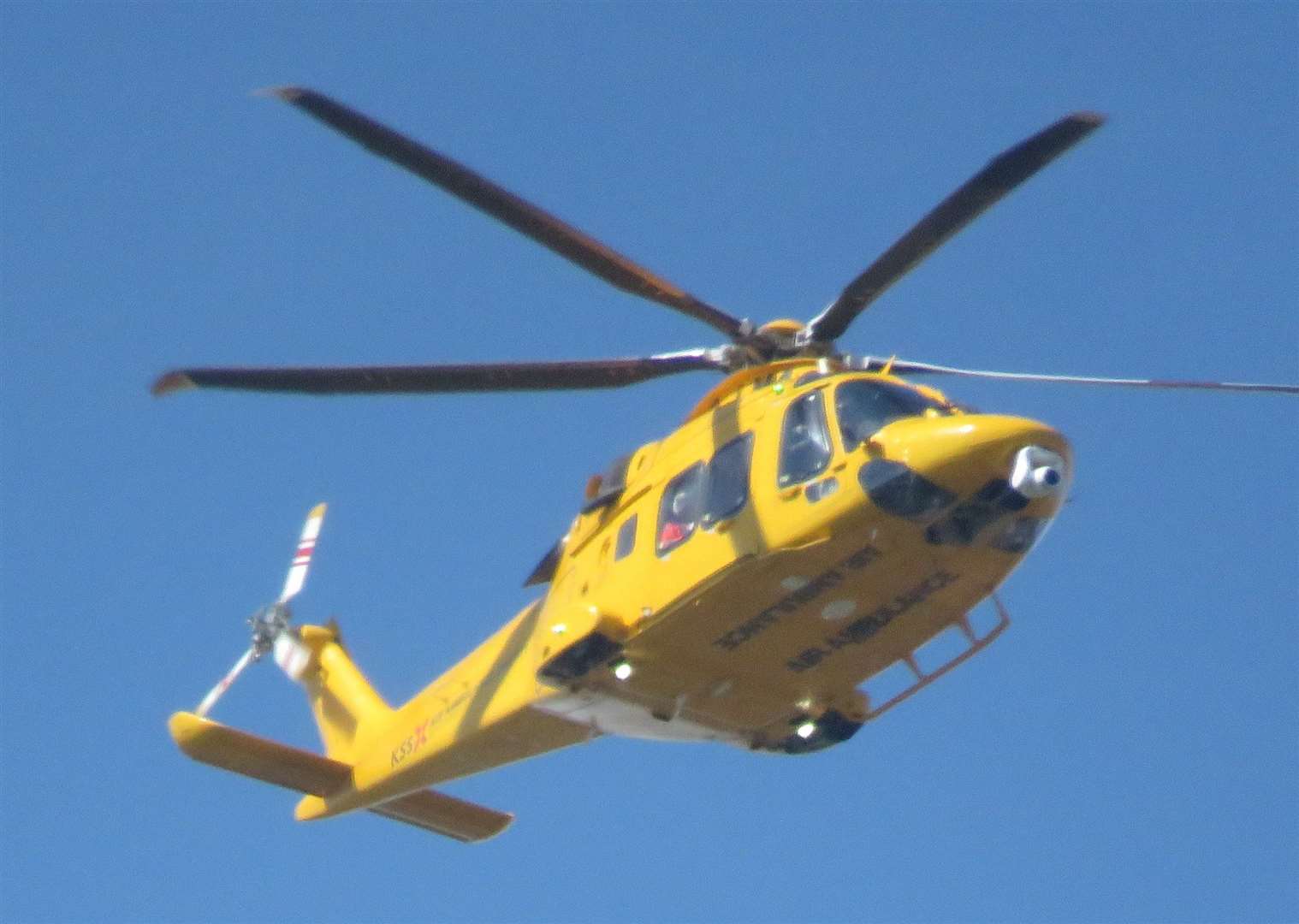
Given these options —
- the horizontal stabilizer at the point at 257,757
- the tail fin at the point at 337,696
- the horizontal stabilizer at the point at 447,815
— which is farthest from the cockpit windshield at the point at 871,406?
the horizontal stabilizer at the point at 257,757

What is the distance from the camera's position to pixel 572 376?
19.7 meters

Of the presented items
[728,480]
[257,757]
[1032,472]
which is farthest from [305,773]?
[1032,472]

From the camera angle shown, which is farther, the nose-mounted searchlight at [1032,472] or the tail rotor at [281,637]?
the tail rotor at [281,637]

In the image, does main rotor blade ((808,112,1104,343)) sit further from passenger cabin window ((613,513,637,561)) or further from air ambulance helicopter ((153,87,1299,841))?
passenger cabin window ((613,513,637,561))

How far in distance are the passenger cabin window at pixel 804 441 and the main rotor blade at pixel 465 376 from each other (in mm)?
2034

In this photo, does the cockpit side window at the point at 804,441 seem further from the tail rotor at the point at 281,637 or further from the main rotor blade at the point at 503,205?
the tail rotor at the point at 281,637

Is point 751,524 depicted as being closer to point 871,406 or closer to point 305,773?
point 871,406

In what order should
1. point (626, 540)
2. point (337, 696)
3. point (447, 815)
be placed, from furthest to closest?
point (337, 696), point (447, 815), point (626, 540)

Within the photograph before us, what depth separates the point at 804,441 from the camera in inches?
694

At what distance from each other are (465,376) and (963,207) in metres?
4.91

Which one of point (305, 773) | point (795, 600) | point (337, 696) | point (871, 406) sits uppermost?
point (337, 696)

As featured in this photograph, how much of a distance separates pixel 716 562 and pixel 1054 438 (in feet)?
9.90

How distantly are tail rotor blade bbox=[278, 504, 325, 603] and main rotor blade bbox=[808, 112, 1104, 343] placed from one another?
8822mm

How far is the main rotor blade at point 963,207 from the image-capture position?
1759 cm
